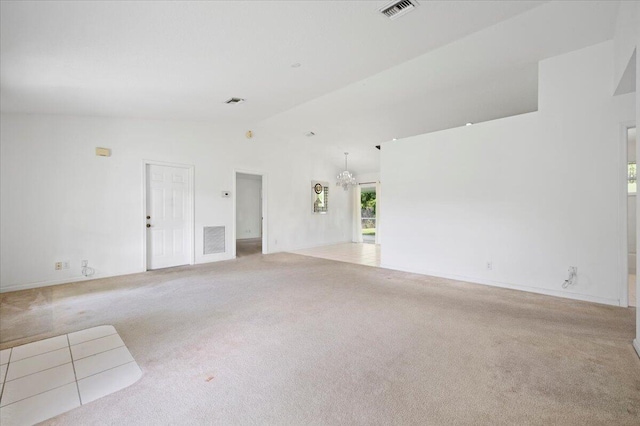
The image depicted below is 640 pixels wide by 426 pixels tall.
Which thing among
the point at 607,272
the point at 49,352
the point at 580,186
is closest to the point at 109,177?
the point at 49,352

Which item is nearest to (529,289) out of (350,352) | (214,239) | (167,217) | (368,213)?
(350,352)

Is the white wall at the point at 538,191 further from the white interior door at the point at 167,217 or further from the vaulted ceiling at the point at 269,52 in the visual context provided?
the white interior door at the point at 167,217

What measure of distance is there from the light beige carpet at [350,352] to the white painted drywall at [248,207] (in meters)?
6.27

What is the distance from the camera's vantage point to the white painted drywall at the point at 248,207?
10.3m

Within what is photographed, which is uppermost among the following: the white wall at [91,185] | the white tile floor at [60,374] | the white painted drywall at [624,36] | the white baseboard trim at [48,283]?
the white painted drywall at [624,36]

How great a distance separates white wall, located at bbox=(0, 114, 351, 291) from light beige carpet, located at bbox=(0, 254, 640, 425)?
680 mm

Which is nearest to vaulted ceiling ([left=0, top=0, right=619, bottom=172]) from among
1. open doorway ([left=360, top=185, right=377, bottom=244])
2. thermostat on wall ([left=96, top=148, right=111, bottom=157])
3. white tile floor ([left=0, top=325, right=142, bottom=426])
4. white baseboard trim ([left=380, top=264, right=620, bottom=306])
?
thermostat on wall ([left=96, top=148, right=111, bottom=157])

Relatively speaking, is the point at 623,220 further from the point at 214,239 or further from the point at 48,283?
the point at 48,283

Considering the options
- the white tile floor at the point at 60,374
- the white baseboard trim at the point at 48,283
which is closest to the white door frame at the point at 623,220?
the white tile floor at the point at 60,374

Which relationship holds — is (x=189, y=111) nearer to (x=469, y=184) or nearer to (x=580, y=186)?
(x=469, y=184)

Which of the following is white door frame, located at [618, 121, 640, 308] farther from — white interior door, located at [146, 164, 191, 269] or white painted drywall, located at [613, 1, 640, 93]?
white interior door, located at [146, 164, 191, 269]

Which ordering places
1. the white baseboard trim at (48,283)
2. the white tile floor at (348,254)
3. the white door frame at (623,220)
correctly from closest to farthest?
the white door frame at (623,220)
the white baseboard trim at (48,283)
the white tile floor at (348,254)

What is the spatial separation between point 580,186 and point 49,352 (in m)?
5.91

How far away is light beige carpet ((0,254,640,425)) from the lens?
1.59 metres
